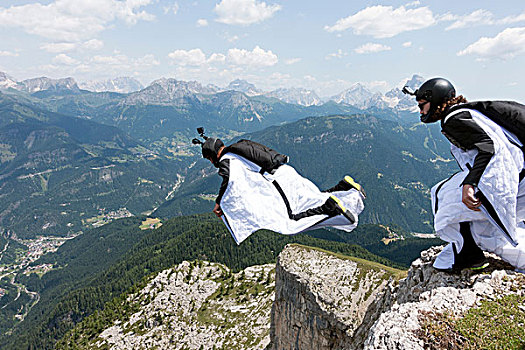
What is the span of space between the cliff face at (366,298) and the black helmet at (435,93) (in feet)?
13.0

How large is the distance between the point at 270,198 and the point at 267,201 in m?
0.13

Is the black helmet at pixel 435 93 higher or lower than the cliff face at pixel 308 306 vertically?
higher

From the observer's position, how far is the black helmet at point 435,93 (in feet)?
21.3

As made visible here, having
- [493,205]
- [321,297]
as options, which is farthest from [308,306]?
[493,205]

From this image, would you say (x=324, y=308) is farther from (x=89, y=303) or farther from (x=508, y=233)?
(x=89, y=303)

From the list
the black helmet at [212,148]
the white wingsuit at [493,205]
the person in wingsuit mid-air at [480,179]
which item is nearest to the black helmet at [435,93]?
the person in wingsuit mid-air at [480,179]

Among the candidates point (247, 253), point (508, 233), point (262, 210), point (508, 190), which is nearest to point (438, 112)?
point (508, 190)

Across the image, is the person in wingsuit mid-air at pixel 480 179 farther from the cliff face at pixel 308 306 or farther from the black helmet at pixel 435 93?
the cliff face at pixel 308 306

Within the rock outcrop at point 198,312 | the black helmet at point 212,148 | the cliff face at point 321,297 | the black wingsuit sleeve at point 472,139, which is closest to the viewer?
the black wingsuit sleeve at point 472,139

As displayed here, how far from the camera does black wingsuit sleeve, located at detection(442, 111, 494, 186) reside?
17.8 feet

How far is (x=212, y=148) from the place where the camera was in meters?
9.06

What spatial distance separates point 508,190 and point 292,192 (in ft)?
16.2

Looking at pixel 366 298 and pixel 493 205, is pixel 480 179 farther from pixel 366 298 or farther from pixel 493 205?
pixel 366 298

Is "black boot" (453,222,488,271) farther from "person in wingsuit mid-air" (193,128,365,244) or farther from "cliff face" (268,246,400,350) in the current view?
"cliff face" (268,246,400,350)
